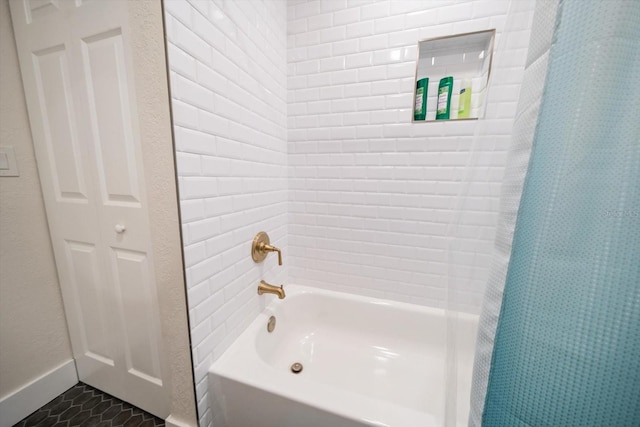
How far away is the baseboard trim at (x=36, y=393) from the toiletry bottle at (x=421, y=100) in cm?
223

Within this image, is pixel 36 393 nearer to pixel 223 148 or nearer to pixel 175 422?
pixel 175 422

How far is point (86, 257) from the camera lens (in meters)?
0.99

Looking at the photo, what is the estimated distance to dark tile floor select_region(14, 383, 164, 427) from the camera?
38.8 inches

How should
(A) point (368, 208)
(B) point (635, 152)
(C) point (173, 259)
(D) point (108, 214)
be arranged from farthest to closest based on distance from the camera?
(A) point (368, 208) < (D) point (108, 214) < (C) point (173, 259) < (B) point (635, 152)

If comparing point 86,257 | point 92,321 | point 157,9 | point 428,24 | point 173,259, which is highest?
point 428,24

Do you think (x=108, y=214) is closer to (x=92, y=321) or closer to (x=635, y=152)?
(x=92, y=321)

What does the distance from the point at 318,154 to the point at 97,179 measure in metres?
1.02

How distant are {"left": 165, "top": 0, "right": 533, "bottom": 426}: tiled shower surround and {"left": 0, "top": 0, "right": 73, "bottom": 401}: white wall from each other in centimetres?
88

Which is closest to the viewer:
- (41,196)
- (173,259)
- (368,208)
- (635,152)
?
(635,152)

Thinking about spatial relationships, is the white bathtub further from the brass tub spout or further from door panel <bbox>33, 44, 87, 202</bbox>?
door panel <bbox>33, 44, 87, 202</bbox>

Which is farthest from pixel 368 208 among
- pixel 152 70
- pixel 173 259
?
pixel 152 70

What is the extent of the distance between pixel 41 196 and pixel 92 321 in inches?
24.6

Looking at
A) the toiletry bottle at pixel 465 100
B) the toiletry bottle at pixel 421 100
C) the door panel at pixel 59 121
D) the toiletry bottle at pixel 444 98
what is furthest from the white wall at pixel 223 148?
the toiletry bottle at pixel 465 100

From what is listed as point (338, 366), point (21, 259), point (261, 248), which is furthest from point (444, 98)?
point (21, 259)
